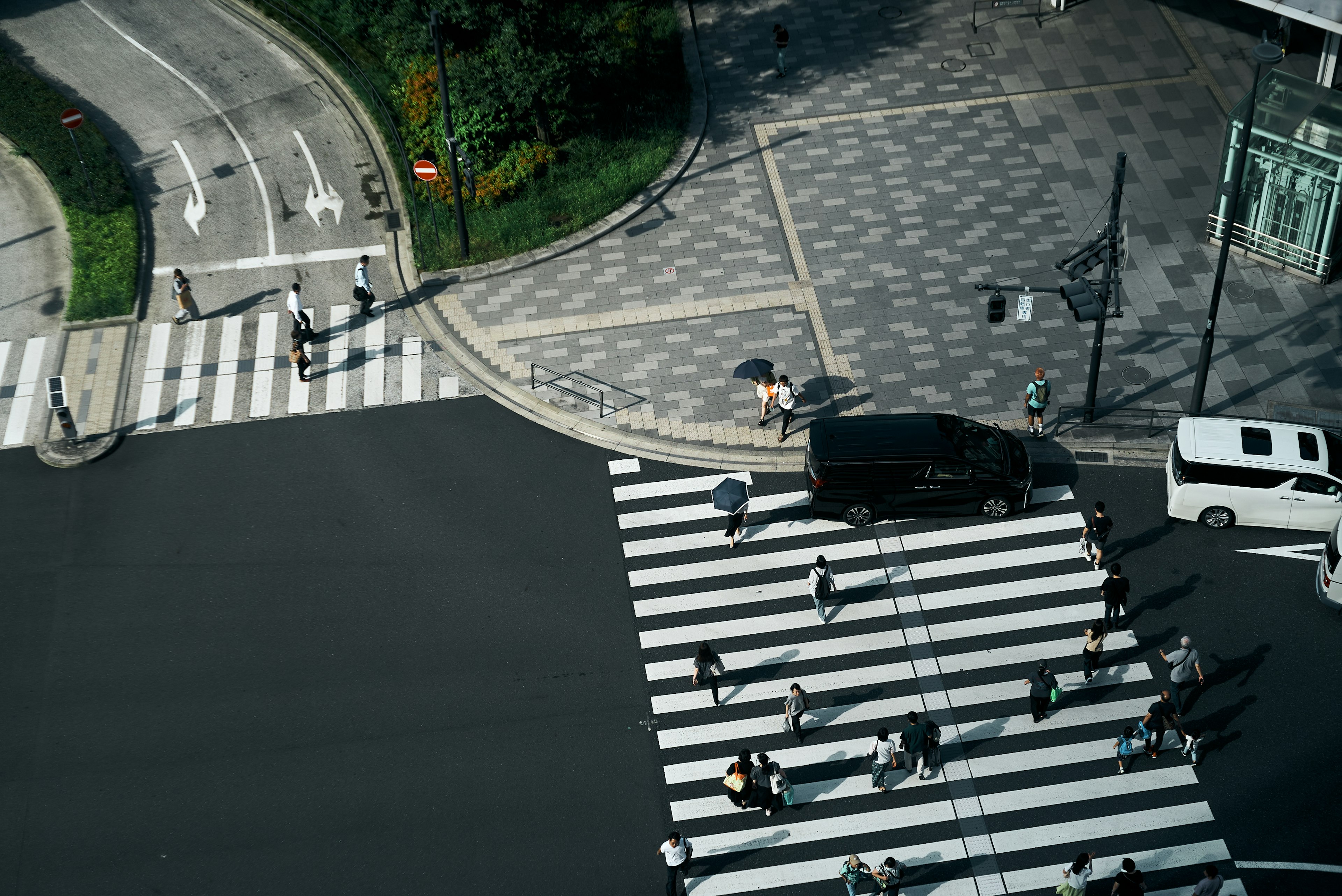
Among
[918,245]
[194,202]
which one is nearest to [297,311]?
[194,202]

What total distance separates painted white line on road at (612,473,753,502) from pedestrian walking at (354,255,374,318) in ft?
30.2

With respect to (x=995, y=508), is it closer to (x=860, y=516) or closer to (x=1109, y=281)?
(x=860, y=516)

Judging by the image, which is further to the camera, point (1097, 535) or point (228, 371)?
point (228, 371)

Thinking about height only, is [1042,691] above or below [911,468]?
below

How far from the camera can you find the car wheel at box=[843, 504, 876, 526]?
27.8 metres

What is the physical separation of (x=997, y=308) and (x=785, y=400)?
16.6ft

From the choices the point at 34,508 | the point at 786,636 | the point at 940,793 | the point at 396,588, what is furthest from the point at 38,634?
the point at 940,793

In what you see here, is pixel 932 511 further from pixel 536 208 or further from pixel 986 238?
pixel 536 208

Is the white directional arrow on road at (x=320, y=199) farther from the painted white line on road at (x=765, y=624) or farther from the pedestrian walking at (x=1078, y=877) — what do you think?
the pedestrian walking at (x=1078, y=877)

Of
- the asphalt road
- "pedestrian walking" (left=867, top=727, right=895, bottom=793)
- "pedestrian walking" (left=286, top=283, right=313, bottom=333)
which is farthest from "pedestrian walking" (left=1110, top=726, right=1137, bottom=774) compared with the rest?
"pedestrian walking" (left=286, top=283, right=313, bottom=333)

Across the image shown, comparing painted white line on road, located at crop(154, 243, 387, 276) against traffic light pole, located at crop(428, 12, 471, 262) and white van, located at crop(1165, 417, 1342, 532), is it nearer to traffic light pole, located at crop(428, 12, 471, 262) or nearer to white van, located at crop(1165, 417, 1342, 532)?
traffic light pole, located at crop(428, 12, 471, 262)

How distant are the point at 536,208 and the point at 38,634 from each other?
1693 centimetres

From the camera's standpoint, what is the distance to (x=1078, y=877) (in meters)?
21.1

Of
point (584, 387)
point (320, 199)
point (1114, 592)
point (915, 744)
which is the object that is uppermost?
point (320, 199)
